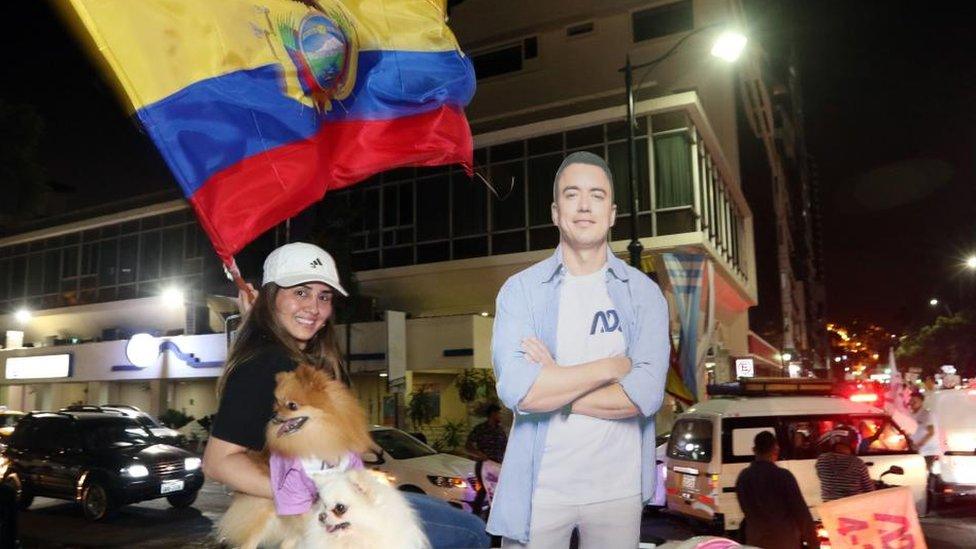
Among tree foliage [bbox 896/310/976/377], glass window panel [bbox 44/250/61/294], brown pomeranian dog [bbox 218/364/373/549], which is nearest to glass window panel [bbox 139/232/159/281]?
glass window panel [bbox 44/250/61/294]

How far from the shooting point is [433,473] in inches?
460

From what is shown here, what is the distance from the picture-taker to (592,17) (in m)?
34.1

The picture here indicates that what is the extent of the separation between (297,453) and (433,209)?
24.7 m

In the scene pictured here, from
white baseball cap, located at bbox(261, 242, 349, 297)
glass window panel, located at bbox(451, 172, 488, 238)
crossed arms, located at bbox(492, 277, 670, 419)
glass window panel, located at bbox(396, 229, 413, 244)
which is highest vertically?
glass window panel, located at bbox(451, 172, 488, 238)

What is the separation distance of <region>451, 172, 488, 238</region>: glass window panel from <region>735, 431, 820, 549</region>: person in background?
19580 millimetres

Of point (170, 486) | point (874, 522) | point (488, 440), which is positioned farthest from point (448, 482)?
point (874, 522)

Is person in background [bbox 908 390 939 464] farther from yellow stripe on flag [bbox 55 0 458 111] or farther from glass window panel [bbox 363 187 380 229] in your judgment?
glass window panel [bbox 363 187 380 229]

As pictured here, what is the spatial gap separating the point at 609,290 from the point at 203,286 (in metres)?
34.5

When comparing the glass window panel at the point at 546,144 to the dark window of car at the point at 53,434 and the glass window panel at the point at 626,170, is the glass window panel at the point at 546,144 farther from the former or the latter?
the dark window of car at the point at 53,434

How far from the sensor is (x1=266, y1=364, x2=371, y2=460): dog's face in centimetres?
225

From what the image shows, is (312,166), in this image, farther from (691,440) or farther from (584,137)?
(584,137)

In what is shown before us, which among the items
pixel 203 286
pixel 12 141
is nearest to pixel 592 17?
pixel 203 286

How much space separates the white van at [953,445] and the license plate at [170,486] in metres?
13.5

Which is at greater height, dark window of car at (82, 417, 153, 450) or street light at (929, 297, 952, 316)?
street light at (929, 297, 952, 316)
